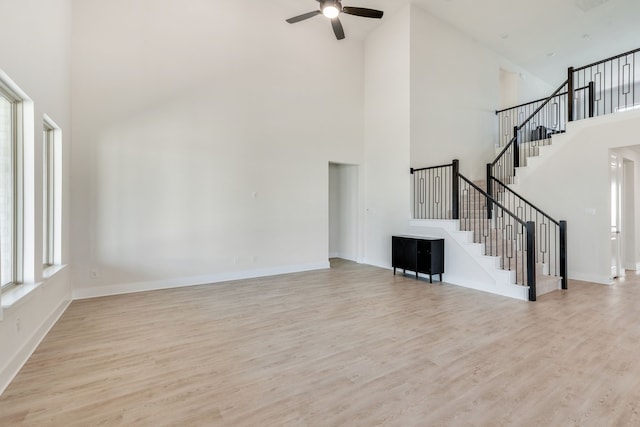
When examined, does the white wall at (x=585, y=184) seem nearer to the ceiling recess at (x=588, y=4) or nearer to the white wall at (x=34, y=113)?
the ceiling recess at (x=588, y=4)

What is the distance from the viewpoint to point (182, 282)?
517 centimetres

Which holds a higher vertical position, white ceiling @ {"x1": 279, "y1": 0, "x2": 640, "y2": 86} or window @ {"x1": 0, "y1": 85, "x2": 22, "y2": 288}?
white ceiling @ {"x1": 279, "y1": 0, "x2": 640, "y2": 86}

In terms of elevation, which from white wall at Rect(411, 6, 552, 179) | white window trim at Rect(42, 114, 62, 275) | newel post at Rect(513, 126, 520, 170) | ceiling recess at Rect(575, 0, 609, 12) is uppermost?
ceiling recess at Rect(575, 0, 609, 12)

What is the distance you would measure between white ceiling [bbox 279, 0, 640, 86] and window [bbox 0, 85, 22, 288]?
5125 mm

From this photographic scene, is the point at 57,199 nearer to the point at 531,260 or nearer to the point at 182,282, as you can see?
the point at 182,282

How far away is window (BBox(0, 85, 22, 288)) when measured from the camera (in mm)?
2660

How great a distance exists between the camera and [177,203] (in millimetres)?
5082

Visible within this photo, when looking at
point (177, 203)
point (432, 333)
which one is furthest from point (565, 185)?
point (177, 203)

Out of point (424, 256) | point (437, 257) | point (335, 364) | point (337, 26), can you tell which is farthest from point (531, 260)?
point (337, 26)

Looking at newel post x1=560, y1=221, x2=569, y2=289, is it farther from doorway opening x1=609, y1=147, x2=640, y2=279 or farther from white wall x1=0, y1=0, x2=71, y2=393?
white wall x1=0, y1=0, x2=71, y2=393

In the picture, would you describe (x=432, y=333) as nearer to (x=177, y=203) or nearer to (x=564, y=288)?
(x=564, y=288)

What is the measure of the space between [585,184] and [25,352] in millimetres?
8185

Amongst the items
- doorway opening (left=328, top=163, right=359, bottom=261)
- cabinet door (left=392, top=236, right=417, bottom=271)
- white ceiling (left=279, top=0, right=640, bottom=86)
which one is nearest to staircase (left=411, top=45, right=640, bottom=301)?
cabinet door (left=392, top=236, right=417, bottom=271)

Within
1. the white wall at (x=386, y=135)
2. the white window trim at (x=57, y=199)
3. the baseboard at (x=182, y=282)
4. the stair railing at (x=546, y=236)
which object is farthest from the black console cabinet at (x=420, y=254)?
the white window trim at (x=57, y=199)
